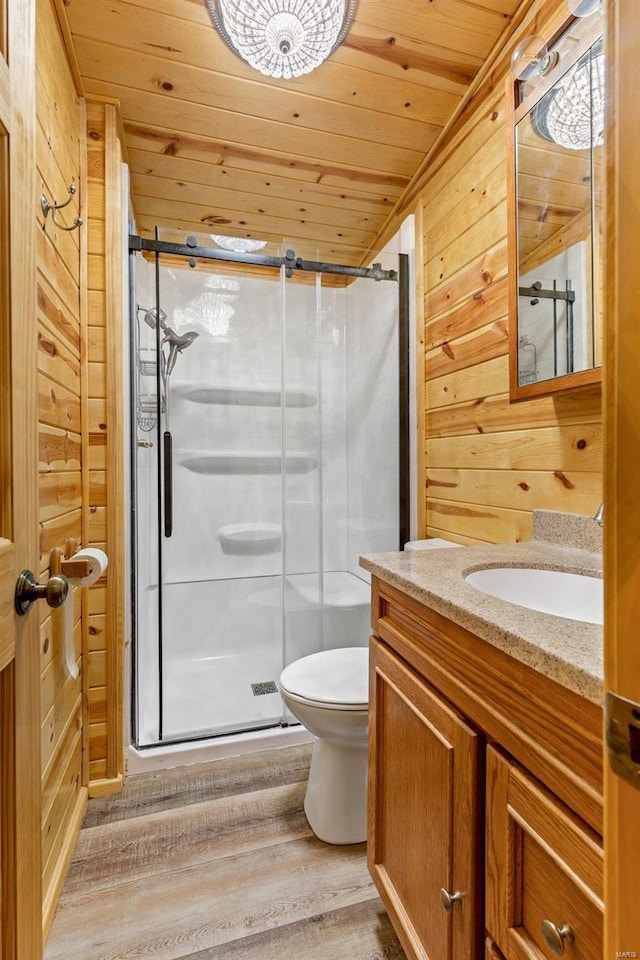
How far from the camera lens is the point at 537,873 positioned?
577 millimetres

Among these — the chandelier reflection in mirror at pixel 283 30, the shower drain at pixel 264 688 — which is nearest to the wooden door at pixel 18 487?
the chandelier reflection in mirror at pixel 283 30

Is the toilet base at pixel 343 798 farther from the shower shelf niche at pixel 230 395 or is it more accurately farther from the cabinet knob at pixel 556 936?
the shower shelf niche at pixel 230 395

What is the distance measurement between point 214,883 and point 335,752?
1.50 feet

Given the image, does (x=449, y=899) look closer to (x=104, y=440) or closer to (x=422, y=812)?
(x=422, y=812)

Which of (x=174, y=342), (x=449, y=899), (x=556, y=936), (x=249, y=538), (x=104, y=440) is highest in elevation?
(x=174, y=342)

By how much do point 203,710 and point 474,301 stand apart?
2.01 m

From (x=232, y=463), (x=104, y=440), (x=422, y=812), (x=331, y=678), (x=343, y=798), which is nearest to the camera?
(x=422, y=812)

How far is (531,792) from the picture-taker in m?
0.59

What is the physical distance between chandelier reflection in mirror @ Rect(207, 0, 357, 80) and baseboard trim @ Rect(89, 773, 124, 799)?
242 cm

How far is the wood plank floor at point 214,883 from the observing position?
3.50ft

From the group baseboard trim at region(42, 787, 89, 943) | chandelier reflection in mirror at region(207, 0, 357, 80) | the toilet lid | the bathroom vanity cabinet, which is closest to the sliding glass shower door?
baseboard trim at region(42, 787, 89, 943)

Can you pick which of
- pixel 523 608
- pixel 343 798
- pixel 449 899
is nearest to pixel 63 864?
pixel 343 798

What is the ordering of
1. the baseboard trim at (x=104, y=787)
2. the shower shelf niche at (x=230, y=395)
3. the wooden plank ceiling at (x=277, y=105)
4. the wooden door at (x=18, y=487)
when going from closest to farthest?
1. the wooden door at (x=18, y=487)
2. the wooden plank ceiling at (x=277, y=105)
3. the baseboard trim at (x=104, y=787)
4. the shower shelf niche at (x=230, y=395)

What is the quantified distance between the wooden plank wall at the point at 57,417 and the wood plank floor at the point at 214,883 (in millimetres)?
100
